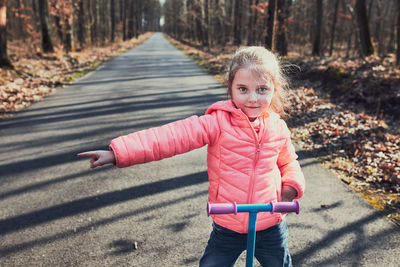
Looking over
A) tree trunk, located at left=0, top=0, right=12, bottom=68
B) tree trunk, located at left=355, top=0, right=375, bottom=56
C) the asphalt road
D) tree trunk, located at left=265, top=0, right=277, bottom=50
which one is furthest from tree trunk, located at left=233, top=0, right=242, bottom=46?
the asphalt road

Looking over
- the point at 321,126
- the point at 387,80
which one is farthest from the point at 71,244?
the point at 387,80

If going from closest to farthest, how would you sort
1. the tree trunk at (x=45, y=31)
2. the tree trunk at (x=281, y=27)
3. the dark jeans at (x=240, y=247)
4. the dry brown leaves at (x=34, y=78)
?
the dark jeans at (x=240, y=247)
the dry brown leaves at (x=34, y=78)
the tree trunk at (x=281, y=27)
the tree trunk at (x=45, y=31)

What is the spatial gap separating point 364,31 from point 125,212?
12210mm

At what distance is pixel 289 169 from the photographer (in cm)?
217

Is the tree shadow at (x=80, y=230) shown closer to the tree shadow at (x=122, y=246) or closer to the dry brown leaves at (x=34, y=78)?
the tree shadow at (x=122, y=246)

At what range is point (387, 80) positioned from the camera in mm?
8625

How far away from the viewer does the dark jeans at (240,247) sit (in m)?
2.04

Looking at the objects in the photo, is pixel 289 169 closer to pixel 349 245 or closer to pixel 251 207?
pixel 251 207

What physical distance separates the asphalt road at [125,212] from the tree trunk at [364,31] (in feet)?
29.0

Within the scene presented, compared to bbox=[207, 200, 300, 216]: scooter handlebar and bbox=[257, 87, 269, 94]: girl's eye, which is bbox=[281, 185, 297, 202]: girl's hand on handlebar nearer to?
bbox=[207, 200, 300, 216]: scooter handlebar

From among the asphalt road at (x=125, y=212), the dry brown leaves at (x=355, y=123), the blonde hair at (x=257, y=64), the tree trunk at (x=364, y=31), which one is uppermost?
the tree trunk at (x=364, y=31)

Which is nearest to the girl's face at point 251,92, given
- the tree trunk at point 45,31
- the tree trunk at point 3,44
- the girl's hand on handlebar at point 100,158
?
the girl's hand on handlebar at point 100,158

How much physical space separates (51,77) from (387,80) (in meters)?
11.5

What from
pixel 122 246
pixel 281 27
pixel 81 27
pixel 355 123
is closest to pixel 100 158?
pixel 122 246
